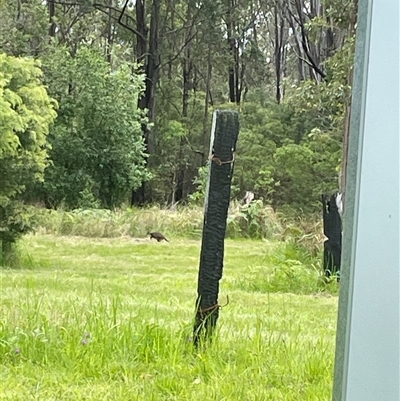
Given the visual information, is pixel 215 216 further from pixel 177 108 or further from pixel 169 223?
pixel 177 108

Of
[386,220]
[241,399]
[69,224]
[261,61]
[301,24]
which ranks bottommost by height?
[241,399]

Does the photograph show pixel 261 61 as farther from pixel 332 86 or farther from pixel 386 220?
pixel 386 220

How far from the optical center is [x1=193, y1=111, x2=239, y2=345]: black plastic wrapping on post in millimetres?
844

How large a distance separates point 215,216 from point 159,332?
0.19m

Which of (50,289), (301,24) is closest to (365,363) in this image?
(50,289)

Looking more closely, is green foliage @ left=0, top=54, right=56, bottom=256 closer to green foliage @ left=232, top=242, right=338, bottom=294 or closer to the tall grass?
the tall grass

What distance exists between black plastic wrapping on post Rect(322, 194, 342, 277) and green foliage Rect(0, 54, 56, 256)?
709 mm

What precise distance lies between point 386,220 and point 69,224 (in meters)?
1.08

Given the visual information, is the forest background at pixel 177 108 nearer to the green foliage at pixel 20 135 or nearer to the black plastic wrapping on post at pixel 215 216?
the green foliage at pixel 20 135

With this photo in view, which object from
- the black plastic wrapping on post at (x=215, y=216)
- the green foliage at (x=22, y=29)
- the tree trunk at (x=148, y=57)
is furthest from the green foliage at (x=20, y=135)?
the black plastic wrapping on post at (x=215, y=216)

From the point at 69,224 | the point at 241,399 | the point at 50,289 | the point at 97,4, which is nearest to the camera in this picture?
the point at 241,399

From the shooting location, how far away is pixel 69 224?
1329 millimetres

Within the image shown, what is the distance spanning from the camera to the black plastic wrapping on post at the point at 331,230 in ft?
4.07

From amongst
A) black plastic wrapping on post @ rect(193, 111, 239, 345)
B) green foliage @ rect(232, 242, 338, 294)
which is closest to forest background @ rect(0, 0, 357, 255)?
green foliage @ rect(232, 242, 338, 294)
